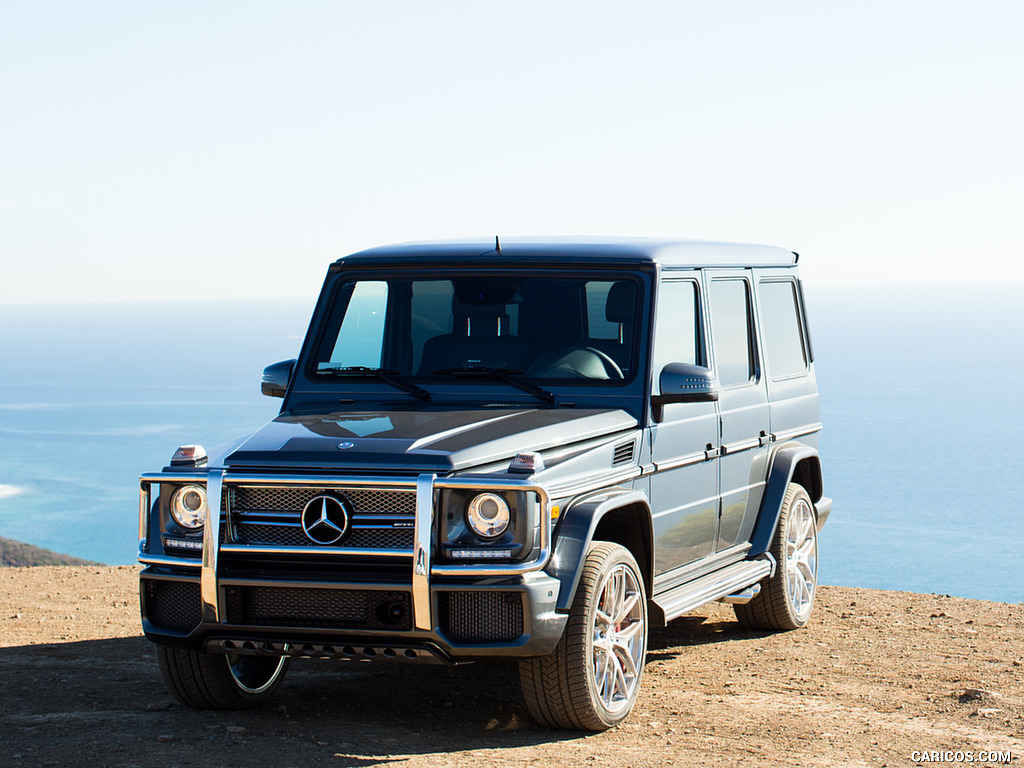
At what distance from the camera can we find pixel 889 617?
9.68 metres

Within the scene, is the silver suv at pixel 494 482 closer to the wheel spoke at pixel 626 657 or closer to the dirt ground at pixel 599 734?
the wheel spoke at pixel 626 657

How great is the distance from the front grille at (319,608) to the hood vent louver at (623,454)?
4.35 feet

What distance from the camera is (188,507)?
570cm

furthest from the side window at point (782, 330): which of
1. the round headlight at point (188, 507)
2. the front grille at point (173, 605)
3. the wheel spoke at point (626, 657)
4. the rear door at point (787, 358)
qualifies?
the front grille at point (173, 605)

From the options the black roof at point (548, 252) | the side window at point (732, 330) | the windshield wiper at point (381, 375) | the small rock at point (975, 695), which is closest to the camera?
the windshield wiper at point (381, 375)

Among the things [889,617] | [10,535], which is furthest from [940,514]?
[889,617]

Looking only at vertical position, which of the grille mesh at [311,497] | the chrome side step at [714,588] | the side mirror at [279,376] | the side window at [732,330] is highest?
the side window at [732,330]

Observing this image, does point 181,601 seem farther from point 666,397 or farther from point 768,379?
point 768,379

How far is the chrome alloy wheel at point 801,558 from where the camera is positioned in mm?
8688

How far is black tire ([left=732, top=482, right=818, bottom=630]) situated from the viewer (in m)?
8.42

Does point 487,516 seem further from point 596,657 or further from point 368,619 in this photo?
point 596,657

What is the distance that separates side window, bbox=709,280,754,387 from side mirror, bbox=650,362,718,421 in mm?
976

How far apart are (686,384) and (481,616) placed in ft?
5.62

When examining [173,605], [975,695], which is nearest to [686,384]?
[975,695]
